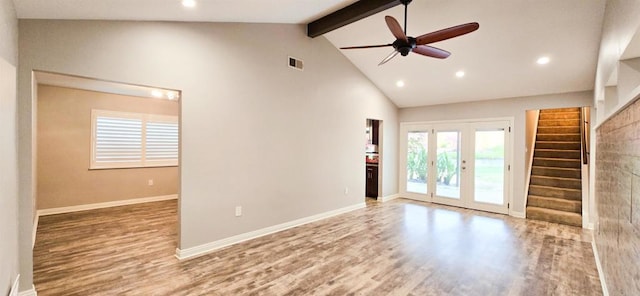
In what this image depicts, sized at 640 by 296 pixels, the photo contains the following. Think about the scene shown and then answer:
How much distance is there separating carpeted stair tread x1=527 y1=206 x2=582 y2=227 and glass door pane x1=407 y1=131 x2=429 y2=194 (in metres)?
2.09

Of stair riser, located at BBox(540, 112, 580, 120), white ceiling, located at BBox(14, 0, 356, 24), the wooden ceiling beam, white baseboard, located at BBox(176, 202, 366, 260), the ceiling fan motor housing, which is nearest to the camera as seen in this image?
white ceiling, located at BBox(14, 0, 356, 24)

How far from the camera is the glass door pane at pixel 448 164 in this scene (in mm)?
6409

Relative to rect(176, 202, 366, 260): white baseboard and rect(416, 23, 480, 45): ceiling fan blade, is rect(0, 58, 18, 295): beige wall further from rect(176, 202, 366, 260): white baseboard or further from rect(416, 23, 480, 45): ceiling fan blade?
rect(416, 23, 480, 45): ceiling fan blade

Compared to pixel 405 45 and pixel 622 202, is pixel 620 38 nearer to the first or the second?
pixel 622 202

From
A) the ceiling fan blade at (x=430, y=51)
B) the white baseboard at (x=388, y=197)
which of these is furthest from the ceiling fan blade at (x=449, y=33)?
the white baseboard at (x=388, y=197)

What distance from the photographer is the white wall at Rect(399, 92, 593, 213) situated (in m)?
5.12

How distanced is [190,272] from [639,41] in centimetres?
420

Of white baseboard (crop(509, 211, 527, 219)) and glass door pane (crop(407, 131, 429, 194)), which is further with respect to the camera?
glass door pane (crop(407, 131, 429, 194))

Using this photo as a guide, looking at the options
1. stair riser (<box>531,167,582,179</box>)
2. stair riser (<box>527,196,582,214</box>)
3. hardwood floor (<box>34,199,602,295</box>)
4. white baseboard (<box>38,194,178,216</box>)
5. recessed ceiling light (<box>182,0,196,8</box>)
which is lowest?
hardwood floor (<box>34,199,602,295</box>)

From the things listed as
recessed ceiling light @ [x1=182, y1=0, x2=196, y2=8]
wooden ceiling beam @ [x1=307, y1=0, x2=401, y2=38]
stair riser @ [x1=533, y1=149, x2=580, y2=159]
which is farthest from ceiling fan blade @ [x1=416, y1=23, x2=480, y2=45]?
stair riser @ [x1=533, y1=149, x2=580, y2=159]

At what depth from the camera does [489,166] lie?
19.6ft

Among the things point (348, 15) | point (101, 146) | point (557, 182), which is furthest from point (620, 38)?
point (101, 146)

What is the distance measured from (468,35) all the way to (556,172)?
165 inches

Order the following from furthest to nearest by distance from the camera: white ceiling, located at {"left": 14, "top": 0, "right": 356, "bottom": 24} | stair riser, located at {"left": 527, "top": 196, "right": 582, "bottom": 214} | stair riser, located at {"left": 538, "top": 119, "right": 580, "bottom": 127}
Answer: stair riser, located at {"left": 538, "top": 119, "right": 580, "bottom": 127}, stair riser, located at {"left": 527, "top": 196, "right": 582, "bottom": 214}, white ceiling, located at {"left": 14, "top": 0, "right": 356, "bottom": 24}
